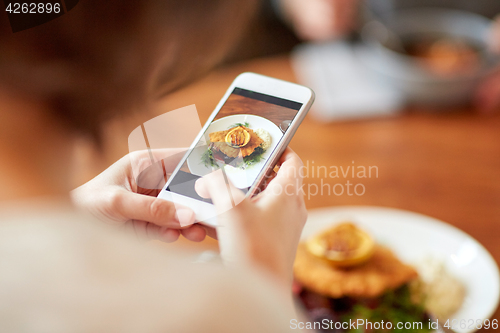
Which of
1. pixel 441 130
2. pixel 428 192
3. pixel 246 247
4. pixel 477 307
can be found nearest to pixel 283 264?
pixel 246 247

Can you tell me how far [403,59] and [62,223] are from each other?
0.91m

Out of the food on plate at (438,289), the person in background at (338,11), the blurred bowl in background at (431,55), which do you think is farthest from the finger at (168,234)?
the person in background at (338,11)

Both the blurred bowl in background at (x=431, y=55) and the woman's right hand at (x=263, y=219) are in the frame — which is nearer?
the woman's right hand at (x=263, y=219)

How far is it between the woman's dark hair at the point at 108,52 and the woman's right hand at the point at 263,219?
128mm

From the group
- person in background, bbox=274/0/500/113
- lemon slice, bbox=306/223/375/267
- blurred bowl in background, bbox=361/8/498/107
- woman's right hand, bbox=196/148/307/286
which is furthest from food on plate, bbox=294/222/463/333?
person in background, bbox=274/0/500/113

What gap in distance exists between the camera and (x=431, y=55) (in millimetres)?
1000

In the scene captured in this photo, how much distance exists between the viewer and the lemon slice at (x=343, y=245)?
0.67m

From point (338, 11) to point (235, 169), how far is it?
38.4 inches

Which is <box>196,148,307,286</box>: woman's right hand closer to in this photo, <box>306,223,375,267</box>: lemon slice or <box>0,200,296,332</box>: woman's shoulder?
<box>0,200,296,332</box>: woman's shoulder

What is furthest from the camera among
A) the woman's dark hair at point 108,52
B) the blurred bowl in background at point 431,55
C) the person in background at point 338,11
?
the person in background at point 338,11

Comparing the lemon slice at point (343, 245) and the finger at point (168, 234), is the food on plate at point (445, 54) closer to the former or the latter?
the lemon slice at point (343, 245)

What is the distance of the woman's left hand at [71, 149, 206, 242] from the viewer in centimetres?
38

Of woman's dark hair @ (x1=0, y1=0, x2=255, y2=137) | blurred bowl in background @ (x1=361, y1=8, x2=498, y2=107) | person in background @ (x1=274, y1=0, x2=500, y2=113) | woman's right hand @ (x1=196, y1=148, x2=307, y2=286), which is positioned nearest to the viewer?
woman's dark hair @ (x1=0, y1=0, x2=255, y2=137)

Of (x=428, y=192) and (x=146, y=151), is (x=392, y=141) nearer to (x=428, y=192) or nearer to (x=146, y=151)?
(x=428, y=192)
